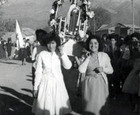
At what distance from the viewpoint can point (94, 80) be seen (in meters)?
5.46

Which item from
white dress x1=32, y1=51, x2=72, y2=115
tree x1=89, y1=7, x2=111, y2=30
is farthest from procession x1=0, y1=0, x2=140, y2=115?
tree x1=89, y1=7, x2=111, y2=30

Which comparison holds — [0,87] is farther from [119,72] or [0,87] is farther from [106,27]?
[106,27]

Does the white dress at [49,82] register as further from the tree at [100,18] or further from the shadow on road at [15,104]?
the tree at [100,18]

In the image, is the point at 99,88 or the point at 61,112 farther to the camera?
the point at 61,112

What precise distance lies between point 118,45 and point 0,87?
4.95 meters

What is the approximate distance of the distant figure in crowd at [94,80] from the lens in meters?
5.45

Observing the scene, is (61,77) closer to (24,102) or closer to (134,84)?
(134,84)

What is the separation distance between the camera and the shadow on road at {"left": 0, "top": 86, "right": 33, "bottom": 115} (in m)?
8.16

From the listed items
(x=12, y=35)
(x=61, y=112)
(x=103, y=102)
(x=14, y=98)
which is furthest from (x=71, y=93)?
(x=12, y=35)

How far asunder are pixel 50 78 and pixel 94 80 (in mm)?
980

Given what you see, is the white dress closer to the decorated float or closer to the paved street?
the paved street

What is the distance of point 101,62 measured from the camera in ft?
18.3

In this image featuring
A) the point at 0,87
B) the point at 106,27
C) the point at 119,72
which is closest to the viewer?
the point at 119,72

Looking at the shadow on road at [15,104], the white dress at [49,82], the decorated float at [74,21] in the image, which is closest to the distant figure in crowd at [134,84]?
the white dress at [49,82]
